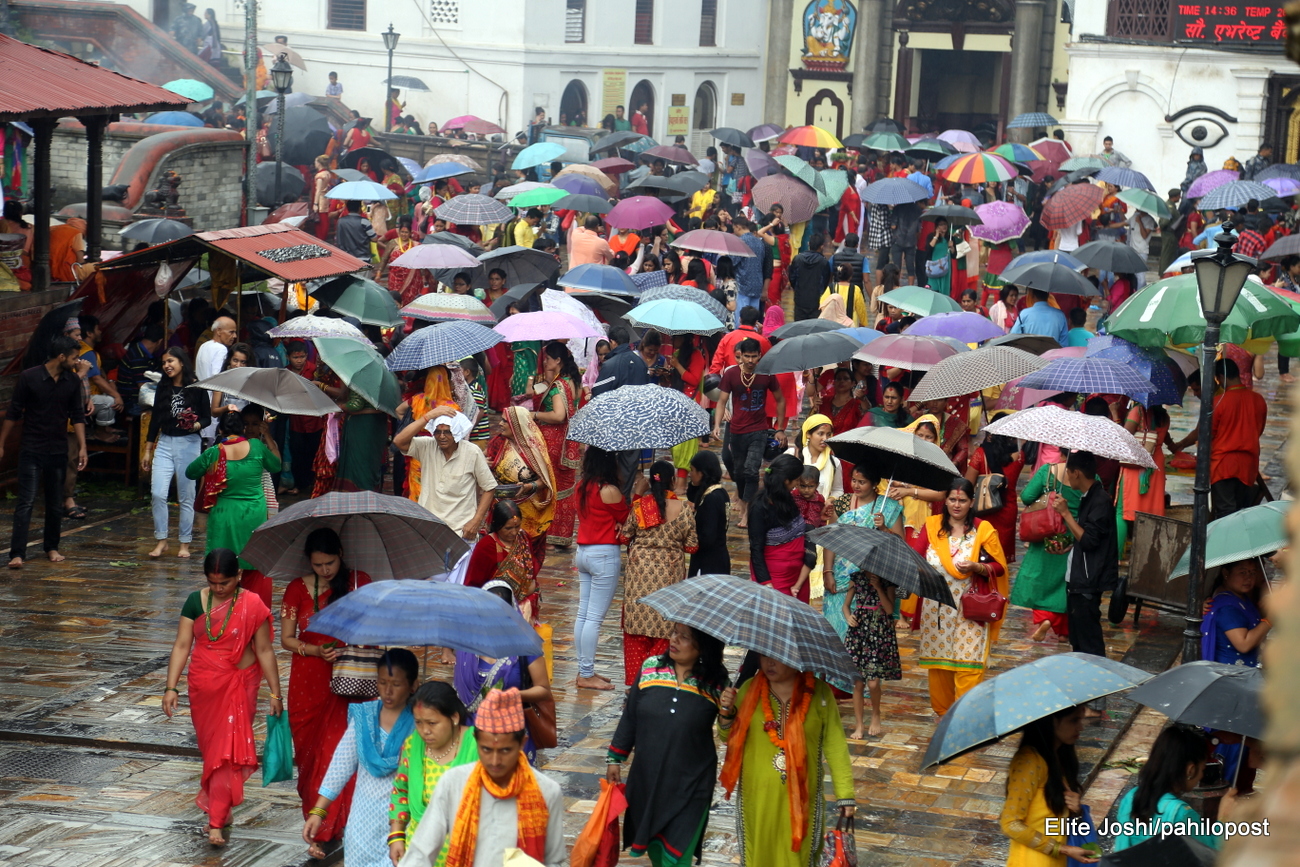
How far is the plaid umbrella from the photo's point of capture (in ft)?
63.3

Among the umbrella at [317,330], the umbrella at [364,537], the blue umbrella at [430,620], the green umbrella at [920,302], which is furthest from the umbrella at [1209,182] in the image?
the blue umbrella at [430,620]

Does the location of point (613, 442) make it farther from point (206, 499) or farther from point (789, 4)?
point (789, 4)

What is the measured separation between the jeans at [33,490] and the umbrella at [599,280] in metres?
5.56

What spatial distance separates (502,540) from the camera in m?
8.02

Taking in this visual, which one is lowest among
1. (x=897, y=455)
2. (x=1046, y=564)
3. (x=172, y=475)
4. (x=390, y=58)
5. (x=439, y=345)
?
(x=172, y=475)

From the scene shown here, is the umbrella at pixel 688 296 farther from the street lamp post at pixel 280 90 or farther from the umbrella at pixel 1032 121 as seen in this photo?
the umbrella at pixel 1032 121

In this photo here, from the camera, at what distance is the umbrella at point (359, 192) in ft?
67.2

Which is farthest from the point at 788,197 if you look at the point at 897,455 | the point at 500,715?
the point at 500,715

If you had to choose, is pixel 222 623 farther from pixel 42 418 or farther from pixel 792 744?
pixel 42 418

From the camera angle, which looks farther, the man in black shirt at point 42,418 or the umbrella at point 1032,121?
the umbrella at point 1032,121

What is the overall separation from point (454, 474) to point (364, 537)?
8.40ft

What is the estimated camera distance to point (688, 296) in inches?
577

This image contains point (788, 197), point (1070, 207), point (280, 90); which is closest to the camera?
point (788, 197)

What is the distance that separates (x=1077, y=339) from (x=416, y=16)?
30.0 meters
